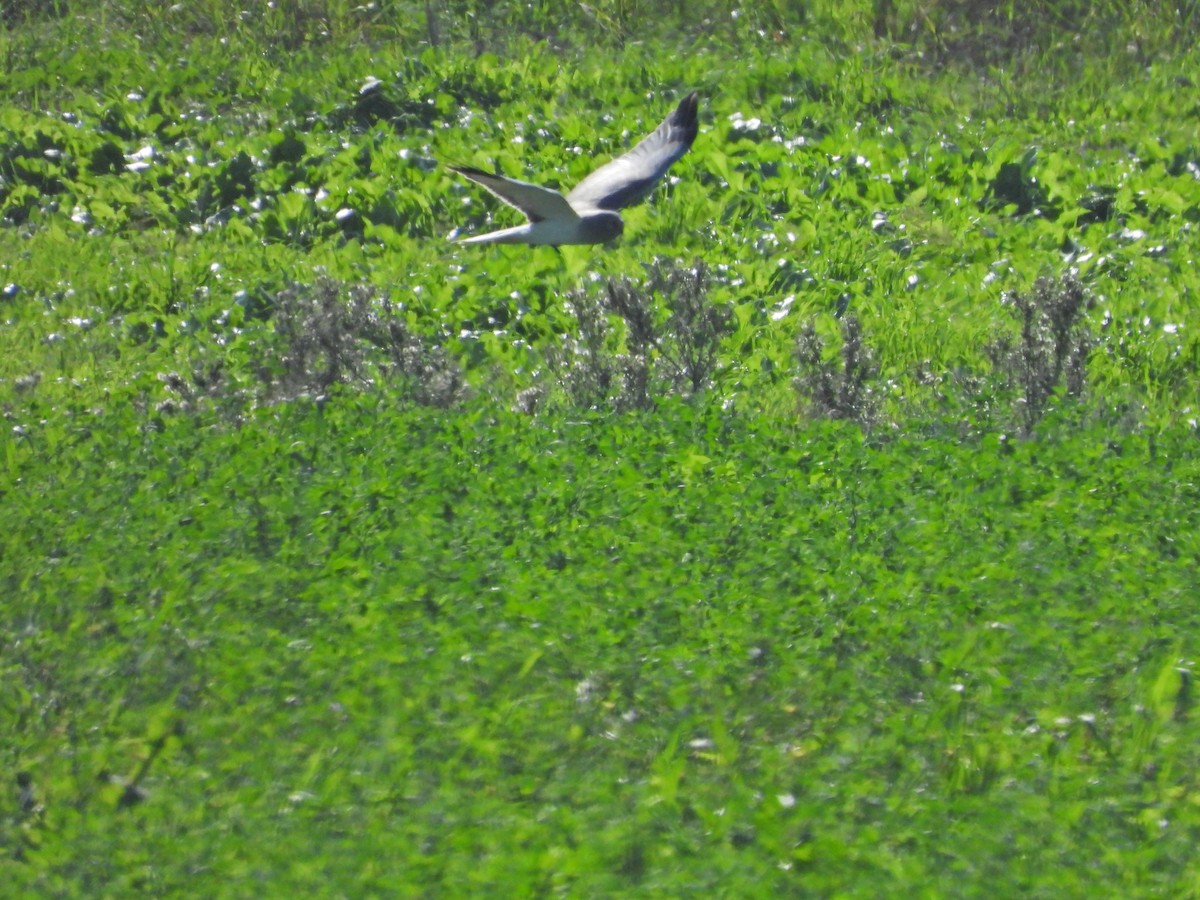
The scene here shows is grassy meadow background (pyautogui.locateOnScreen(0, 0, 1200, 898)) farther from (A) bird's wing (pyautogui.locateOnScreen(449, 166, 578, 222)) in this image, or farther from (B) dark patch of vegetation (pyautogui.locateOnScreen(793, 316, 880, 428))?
(A) bird's wing (pyautogui.locateOnScreen(449, 166, 578, 222))

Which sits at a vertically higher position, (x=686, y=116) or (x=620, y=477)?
(x=686, y=116)

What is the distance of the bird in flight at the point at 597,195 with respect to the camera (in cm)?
773

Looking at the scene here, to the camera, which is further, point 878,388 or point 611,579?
point 878,388

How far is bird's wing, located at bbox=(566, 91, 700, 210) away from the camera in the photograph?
854 centimetres

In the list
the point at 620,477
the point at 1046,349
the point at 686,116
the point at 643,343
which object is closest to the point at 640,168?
the point at 686,116

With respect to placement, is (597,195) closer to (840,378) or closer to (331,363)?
(331,363)

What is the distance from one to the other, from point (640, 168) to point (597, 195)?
0.35 m

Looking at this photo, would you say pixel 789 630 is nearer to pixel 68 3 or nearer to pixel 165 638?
pixel 165 638

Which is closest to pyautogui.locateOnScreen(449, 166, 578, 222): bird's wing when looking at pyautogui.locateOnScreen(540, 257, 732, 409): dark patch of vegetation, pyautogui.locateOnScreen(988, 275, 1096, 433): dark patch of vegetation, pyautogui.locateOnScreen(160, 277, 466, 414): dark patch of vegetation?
pyautogui.locateOnScreen(540, 257, 732, 409): dark patch of vegetation

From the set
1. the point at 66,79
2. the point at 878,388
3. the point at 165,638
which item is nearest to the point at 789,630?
the point at 165,638

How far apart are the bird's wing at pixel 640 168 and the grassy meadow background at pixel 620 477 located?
381 millimetres

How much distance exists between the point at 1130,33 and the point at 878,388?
5.80m

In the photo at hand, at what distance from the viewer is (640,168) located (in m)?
8.78

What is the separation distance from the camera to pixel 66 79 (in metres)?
12.9
